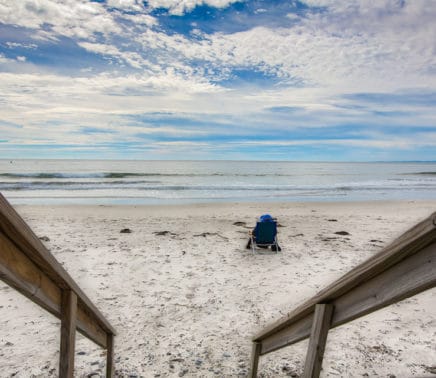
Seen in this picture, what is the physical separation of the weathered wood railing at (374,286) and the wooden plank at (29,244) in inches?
45.5

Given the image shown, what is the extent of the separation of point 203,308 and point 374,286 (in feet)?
12.8

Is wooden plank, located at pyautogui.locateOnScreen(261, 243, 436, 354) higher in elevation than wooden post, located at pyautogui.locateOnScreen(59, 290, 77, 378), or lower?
higher

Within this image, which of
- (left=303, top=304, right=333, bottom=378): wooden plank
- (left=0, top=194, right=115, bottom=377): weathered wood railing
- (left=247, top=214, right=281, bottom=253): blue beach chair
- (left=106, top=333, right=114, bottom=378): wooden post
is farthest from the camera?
(left=247, top=214, right=281, bottom=253): blue beach chair

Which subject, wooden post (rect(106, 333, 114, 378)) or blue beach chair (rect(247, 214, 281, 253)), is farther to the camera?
blue beach chair (rect(247, 214, 281, 253))

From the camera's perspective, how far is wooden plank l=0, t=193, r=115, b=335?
0.97 metres

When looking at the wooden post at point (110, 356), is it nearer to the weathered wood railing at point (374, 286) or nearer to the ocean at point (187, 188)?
the weathered wood railing at point (374, 286)

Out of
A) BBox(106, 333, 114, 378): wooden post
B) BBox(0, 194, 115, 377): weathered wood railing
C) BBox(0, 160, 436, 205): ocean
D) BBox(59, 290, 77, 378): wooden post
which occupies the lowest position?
BBox(0, 160, 436, 205): ocean

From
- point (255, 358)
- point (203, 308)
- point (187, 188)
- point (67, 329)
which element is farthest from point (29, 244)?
point (187, 188)

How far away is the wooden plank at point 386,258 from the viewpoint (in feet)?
2.87

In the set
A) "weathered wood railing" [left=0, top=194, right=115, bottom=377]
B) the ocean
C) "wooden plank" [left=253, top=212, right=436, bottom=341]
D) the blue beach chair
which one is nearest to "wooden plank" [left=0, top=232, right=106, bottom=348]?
"weathered wood railing" [left=0, top=194, right=115, bottom=377]

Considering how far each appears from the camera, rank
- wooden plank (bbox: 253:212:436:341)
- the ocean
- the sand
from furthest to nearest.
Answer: the ocean → the sand → wooden plank (bbox: 253:212:436:341)

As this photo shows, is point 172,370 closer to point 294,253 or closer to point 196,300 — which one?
point 196,300

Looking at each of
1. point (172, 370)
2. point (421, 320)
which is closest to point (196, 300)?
point (172, 370)

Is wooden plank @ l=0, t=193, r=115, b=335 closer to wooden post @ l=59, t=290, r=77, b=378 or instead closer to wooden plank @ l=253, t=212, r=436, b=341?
wooden post @ l=59, t=290, r=77, b=378
